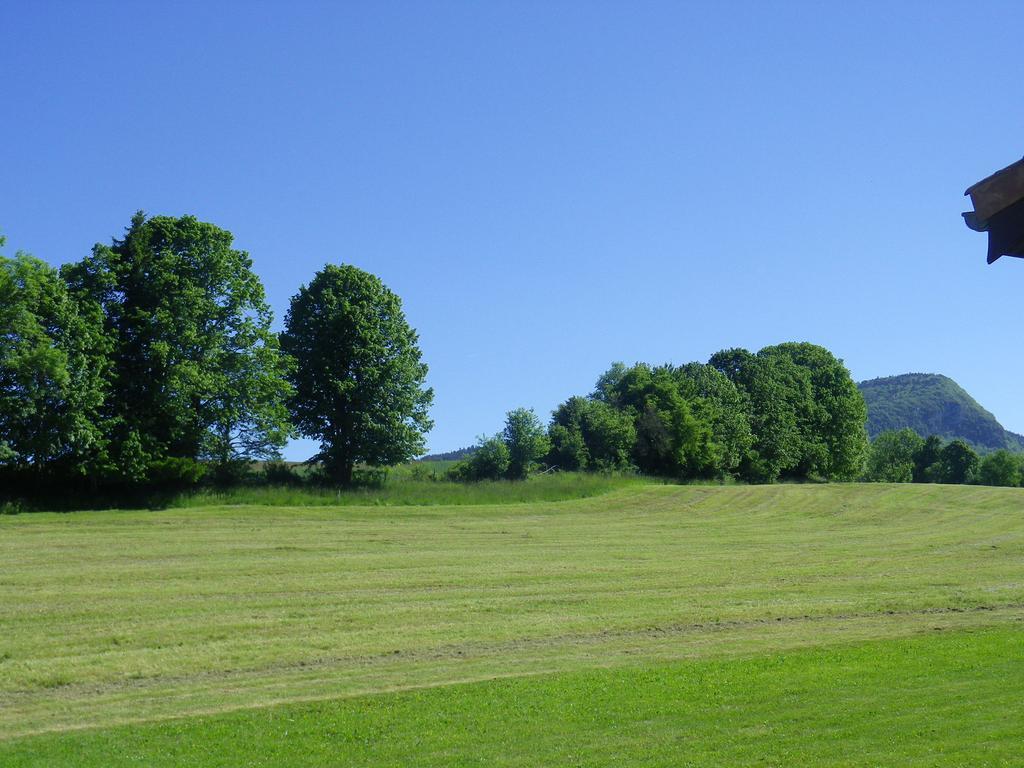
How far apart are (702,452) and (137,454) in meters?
48.3

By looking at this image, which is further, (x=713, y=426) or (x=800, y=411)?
(x=800, y=411)

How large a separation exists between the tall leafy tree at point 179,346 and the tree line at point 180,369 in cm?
6

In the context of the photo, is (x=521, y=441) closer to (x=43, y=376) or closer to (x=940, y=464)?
(x=43, y=376)

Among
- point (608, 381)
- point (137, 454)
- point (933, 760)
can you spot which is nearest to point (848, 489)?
Answer: point (137, 454)

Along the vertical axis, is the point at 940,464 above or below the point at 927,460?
below

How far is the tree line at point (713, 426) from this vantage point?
69969mm

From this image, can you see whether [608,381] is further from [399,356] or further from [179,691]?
[179,691]

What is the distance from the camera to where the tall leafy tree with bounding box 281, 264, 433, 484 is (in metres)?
52.3

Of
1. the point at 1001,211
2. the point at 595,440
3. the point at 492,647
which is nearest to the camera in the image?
the point at 1001,211

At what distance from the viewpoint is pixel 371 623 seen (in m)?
18.8

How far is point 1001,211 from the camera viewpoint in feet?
13.5

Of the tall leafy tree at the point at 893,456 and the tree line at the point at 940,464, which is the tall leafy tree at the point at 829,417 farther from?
the tall leafy tree at the point at 893,456

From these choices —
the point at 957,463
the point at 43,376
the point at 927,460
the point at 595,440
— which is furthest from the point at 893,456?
the point at 43,376

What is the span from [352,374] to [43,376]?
18.0 metres
